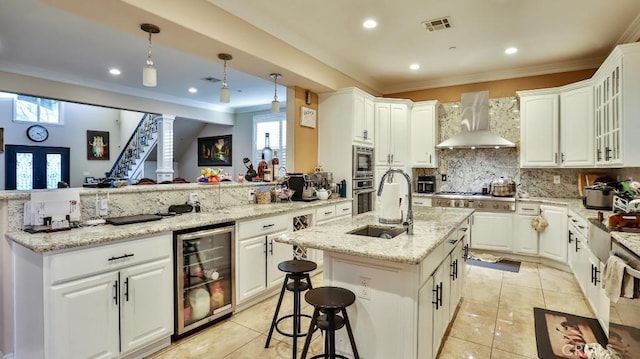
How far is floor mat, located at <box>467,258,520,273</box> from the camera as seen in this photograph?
435 centimetres

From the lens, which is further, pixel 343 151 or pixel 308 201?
pixel 343 151

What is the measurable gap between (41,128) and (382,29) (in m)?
9.66

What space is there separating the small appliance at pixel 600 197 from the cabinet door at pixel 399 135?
251cm

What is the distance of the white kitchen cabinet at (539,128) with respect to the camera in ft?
15.0

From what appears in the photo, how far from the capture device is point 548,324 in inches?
112

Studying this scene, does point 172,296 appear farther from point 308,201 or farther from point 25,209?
point 308,201

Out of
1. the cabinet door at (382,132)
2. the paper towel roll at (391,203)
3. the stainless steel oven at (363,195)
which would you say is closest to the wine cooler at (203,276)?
the paper towel roll at (391,203)

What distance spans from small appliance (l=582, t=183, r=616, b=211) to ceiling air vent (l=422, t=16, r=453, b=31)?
2.37m

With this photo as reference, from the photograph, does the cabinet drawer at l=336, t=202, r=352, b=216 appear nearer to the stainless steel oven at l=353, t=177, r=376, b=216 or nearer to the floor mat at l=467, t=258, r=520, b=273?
the stainless steel oven at l=353, t=177, r=376, b=216

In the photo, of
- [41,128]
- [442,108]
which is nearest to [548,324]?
[442,108]

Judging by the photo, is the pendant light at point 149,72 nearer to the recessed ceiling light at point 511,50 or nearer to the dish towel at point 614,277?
the dish towel at point 614,277

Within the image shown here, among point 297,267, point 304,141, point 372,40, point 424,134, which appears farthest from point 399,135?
point 297,267

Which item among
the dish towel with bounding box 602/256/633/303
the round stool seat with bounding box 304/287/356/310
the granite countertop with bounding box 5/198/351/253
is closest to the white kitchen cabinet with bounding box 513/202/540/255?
the dish towel with bounding box 602/256/633/303

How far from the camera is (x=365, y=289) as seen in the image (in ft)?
6.18
